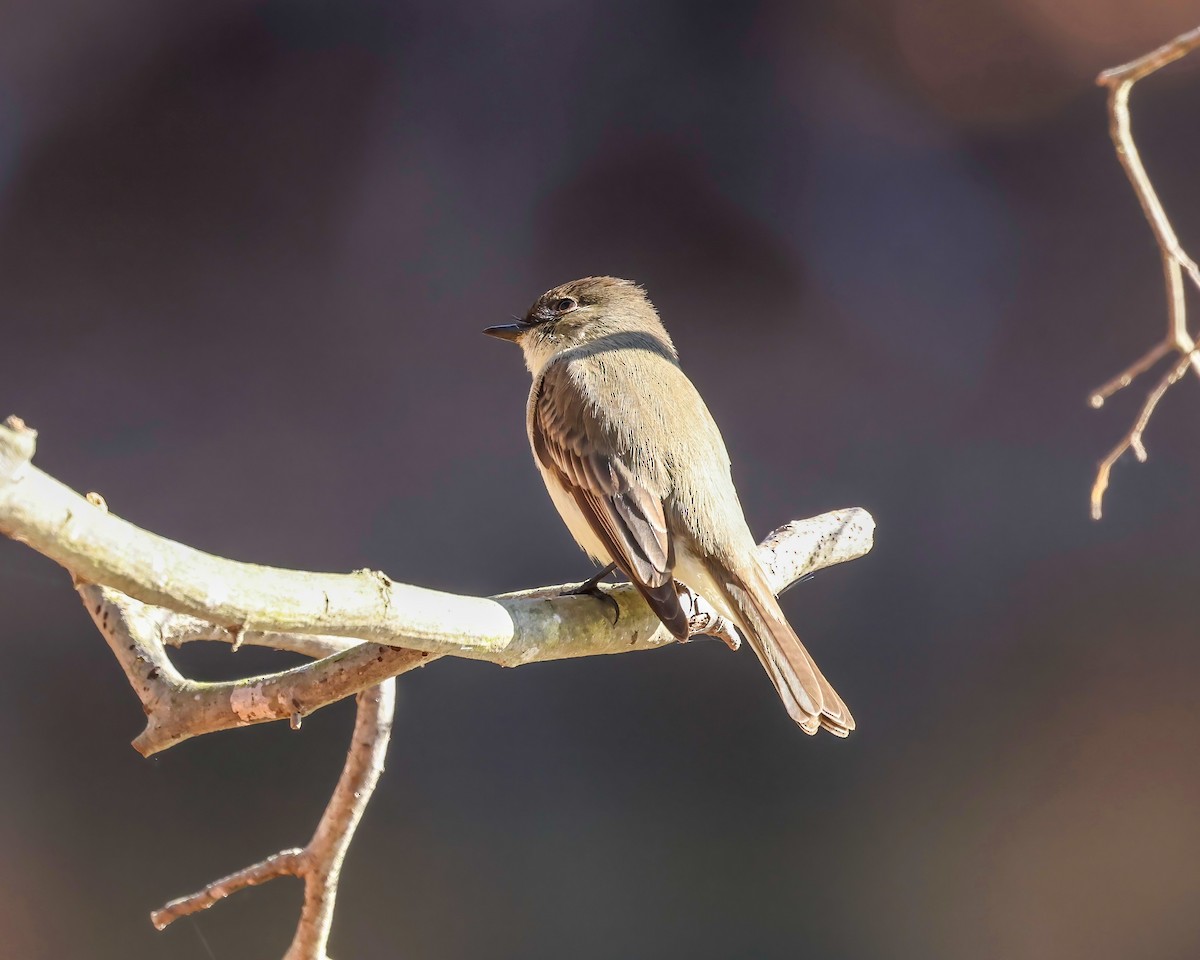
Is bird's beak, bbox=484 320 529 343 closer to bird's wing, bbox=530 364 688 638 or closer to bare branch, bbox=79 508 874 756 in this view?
bird's wing, bbox=530 364 688 638

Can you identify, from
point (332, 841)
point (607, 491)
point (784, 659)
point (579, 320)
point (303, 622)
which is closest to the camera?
point (303, 622)

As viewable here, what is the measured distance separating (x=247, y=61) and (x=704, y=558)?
8.57 feet

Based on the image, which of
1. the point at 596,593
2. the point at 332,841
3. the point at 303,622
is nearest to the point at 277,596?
the point at 303,622

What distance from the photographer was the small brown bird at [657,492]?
82.8 inches

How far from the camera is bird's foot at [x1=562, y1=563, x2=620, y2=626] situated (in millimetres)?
2117

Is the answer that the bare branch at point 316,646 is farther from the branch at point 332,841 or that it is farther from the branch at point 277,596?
the branch at point 332,841

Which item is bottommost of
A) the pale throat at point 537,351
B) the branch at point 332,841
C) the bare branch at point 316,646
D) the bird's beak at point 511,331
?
the branch at point 332,841

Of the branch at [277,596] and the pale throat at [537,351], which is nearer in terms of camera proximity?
the branch at [277,596]

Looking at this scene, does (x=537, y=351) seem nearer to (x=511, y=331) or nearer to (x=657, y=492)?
(x=511, y=331)

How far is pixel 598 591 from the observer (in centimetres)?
222

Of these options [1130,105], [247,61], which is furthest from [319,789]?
[1130,105]

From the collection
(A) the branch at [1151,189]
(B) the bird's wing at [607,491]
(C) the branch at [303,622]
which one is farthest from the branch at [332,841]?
(A) the branch at [1151,189]

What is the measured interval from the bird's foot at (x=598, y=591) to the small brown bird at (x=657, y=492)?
1.6 inches

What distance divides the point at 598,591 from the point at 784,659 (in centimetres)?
38
